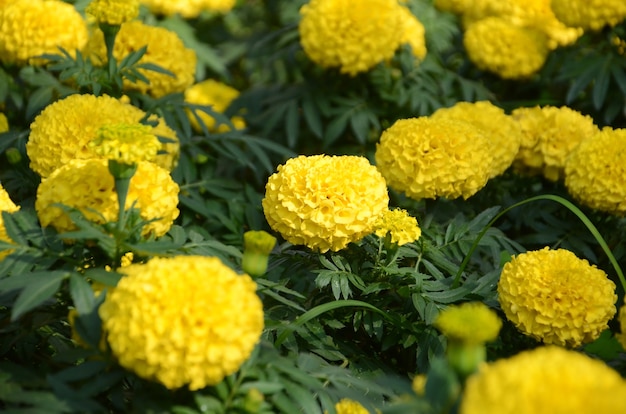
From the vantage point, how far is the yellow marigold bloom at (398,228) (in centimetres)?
226

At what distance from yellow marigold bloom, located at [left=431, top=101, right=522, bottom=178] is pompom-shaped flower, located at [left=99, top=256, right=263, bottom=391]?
1.35 m

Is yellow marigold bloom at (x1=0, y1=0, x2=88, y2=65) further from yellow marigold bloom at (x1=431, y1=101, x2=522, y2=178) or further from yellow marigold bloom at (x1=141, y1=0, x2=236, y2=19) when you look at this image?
yellow marigold bloom at (x1=431, y1=101, x2=522, y2=178)

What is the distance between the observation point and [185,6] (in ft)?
14.2

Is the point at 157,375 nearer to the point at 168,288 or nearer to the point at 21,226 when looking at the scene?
the point at 168,288

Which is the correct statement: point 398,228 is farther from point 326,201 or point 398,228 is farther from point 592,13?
point 592,13

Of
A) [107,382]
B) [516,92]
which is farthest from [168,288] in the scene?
[516,92]

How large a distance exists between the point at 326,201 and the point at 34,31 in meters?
1.37

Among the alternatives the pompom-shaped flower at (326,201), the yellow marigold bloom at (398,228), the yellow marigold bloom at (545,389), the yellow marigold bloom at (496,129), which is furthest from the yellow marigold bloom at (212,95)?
the yellow marigold bloom at (545,389)

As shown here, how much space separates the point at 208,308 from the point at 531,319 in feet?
3.32

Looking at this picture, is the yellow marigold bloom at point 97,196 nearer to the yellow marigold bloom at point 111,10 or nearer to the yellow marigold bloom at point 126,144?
the yellow marigold bloom at point 126,144

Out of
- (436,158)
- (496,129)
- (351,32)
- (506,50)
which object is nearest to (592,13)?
(506,50)

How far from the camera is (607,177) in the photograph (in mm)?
2561

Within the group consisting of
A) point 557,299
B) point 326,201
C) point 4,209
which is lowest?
point 557,299

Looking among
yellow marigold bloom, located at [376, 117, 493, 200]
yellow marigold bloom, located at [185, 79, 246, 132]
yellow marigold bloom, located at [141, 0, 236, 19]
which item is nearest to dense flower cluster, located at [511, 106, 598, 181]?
yellow marigold bloom, located at [376, 117, 493, 200]
